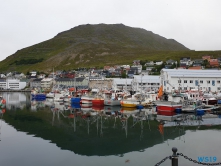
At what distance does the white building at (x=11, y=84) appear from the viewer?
11138 centimetres

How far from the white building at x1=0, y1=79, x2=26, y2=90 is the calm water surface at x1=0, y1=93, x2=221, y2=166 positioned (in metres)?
92.2

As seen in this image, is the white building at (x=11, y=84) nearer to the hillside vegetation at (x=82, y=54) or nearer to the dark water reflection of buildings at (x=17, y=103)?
the hillside vegetation at (x=82, y=54)

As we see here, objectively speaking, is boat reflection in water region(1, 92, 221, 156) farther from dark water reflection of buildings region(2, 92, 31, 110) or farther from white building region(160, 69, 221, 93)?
white building region(160, 69, 221, 93)

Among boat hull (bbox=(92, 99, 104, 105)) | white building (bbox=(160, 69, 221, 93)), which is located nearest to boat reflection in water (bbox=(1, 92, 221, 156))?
boat hull (bbox=(92, 99, 104, 105))

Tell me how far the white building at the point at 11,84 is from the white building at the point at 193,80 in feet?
251

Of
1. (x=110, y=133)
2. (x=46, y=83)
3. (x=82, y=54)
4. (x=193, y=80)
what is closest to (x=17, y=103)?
(x=110, y=133)

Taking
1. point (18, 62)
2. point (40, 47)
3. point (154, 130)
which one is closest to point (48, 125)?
point (154, 130)

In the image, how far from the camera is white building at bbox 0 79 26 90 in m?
111

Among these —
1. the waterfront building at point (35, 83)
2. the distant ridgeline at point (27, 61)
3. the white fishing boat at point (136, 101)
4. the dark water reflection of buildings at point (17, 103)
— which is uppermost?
the distant ridgeline at point (27, 61)

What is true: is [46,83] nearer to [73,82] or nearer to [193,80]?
[73,82]

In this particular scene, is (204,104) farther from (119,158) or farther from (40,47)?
(40,47)

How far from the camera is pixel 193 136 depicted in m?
19.8

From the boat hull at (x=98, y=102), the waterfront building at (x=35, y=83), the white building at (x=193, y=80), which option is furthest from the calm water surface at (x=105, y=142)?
the waterfront building at (x=35, y=83)

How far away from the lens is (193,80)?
56.0 m
